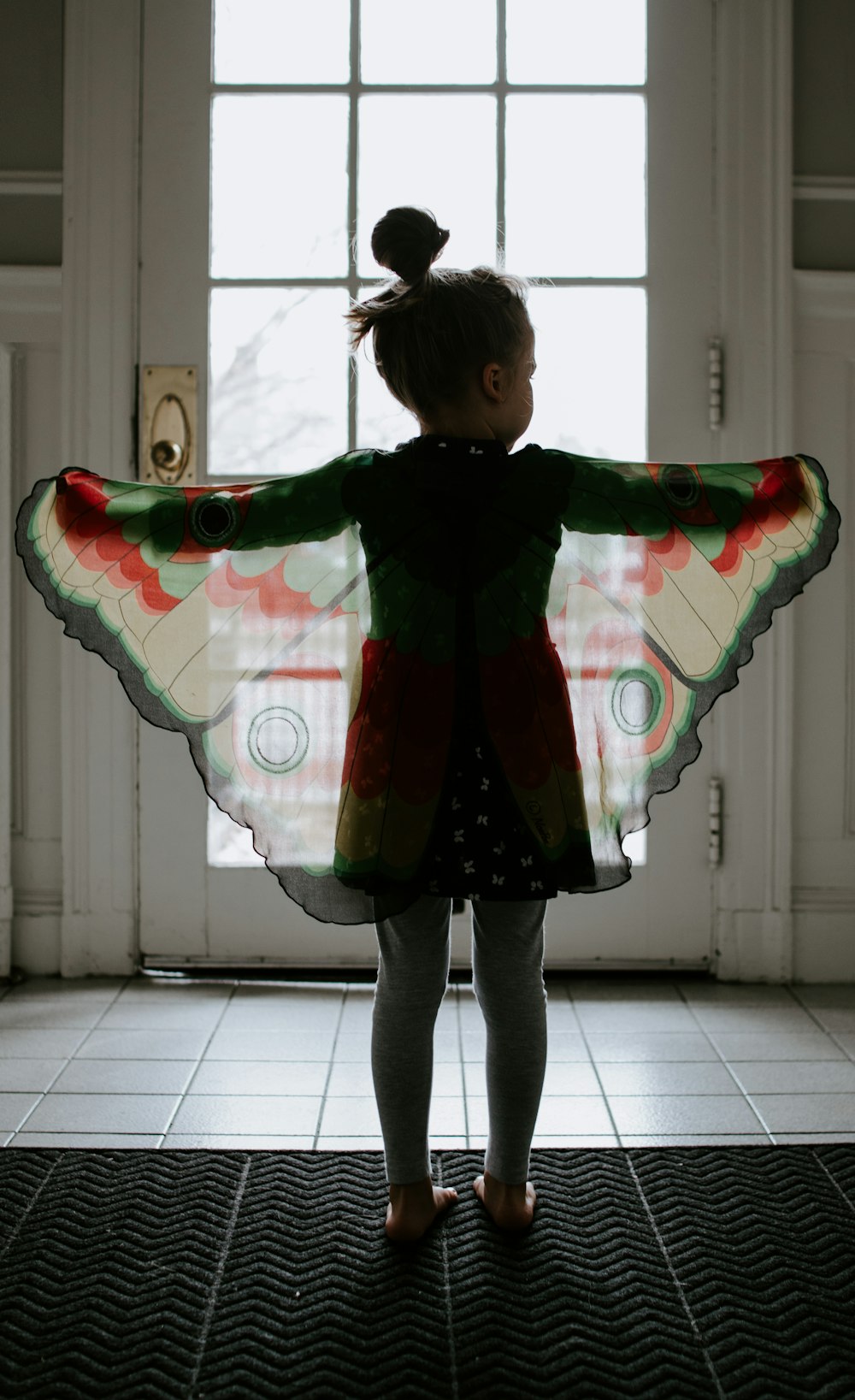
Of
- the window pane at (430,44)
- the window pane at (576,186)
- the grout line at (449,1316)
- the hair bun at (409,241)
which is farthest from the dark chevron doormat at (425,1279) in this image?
the window pane at (430,44)

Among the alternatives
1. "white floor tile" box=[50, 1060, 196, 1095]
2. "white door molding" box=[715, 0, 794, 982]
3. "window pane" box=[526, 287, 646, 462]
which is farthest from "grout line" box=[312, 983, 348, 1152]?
"window pane" box=[526, 287, 646, 462]

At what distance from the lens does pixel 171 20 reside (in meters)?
2.54

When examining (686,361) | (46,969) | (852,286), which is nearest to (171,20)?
(686,361)

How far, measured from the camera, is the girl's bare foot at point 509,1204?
1.57 meters

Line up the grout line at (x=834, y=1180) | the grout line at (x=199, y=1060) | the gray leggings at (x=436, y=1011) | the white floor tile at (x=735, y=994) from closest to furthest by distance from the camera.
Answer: the gray leggings at (x=436, y=1011)
the grout line at (x=834, y=1180)
the grout line at (x=199, y=1060)
the white floor tile at (x=735, y=994)

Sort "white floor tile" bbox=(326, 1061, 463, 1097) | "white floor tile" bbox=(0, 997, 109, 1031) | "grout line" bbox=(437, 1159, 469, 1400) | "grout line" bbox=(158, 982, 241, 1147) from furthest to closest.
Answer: "white floor tile" bbox=(0, 997, 109, 1031), "white floor tile" bbox=(326, 1061, 463, 1097), "grout line" bbox=(158, 982, 241, 1147), "grout line" bbox=(437, 1159, 469, 1400)

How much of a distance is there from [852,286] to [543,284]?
62cm

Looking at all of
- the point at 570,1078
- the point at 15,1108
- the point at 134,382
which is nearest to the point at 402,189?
the point at 134,382

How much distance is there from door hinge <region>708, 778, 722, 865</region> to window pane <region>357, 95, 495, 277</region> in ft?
3.81

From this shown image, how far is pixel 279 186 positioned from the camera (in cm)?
256

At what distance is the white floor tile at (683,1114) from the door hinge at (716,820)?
67cm

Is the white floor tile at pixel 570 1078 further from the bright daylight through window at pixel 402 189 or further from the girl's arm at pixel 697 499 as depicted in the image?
the bright daylight through window at pixel 402 189

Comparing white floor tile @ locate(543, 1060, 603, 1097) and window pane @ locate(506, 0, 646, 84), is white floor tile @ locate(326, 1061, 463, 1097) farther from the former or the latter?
window pane @ locate(506, 0, 646, 84)

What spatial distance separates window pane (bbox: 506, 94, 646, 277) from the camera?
256cm
